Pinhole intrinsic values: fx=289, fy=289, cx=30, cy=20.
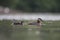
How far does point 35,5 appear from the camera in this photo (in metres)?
9.33

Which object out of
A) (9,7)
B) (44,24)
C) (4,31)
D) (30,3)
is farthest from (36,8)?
(4,31)

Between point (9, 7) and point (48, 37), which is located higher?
point (9, 7)

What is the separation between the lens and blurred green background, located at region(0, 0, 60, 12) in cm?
925

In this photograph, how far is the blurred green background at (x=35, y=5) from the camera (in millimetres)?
9250

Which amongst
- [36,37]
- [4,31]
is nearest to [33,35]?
[36,37]

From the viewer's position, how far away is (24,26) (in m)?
5.74

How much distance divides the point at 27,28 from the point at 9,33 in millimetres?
628

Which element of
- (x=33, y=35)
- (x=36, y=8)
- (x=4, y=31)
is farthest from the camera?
(x=36, y=8)

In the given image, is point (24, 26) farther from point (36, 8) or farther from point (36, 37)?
point (36, 8)

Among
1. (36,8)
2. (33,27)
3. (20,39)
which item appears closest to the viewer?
(20,39)

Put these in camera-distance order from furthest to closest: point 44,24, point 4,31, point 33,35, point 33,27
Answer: point 44,24 → point 33,27 → point 4,31 → point 33,35

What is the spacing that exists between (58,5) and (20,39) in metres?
5.11

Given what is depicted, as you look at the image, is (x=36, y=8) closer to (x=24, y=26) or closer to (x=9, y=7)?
(x=9, y=7)

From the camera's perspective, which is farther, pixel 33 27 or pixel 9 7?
pixel 9 7
